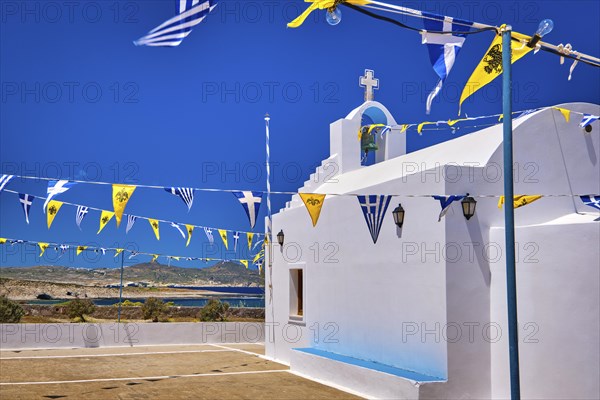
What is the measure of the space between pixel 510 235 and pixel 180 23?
365 centimetres

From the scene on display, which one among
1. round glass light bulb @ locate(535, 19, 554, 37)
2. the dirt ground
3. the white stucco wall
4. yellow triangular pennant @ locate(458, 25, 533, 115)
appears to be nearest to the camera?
round glass light bulb @ locate(535, 19, 554, 37)

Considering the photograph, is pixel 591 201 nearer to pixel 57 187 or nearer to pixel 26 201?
pixel 57 187

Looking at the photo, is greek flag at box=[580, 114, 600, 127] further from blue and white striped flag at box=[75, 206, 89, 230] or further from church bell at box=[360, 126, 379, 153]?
blue and white striped flag at box=[75, 206, 89, 230]

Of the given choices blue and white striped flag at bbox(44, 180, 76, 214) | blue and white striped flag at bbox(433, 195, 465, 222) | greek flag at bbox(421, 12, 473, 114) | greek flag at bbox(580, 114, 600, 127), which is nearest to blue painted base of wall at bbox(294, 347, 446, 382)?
blue and white striped flag at bbox(433, 195, 465, 222)

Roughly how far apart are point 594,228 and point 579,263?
50 cm

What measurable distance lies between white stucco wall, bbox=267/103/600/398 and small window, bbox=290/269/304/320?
10.9 feet

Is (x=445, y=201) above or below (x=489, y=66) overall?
below

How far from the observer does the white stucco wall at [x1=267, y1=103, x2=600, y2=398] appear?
840 centimetres

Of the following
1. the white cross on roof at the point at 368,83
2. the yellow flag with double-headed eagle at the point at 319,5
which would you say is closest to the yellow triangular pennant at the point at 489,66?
the yellow flag with double-headed eagle at the point at 319,5

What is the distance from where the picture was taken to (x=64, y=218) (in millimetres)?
41375

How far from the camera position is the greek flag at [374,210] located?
32.7 feet

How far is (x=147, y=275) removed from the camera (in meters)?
59.1

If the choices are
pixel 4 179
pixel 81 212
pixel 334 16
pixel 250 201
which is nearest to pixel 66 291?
pixel 81 212

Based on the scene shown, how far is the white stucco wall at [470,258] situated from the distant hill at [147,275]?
44.7m
